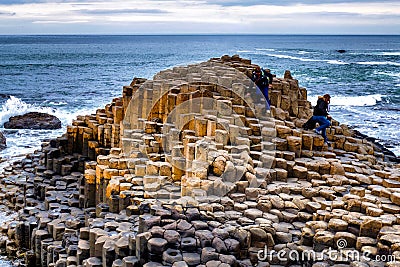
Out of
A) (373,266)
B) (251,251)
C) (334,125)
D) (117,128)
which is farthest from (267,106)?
(373,266)

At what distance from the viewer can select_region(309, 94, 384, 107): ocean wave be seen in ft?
131

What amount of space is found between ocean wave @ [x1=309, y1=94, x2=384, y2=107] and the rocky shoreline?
876 inches

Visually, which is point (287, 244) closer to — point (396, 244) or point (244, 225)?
point (244, 225)

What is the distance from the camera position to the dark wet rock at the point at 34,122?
96.2ft

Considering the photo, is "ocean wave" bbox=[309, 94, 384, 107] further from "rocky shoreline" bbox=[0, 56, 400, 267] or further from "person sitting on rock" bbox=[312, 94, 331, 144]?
"person sitting on rock" bbox=[312, 94, 331, 144]

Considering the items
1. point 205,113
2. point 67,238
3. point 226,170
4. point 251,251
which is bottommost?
point 67,238

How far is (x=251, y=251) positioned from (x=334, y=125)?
8386 millimetres

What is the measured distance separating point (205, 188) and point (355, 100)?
32.7 meters

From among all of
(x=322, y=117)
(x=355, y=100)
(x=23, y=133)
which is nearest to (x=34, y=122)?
(x=23, y=133)

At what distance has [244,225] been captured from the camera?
10773 mm

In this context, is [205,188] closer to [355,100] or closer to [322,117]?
[322,117]

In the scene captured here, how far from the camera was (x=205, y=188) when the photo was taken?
1179 cm

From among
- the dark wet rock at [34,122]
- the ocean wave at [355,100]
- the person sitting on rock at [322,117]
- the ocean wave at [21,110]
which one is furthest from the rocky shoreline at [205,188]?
the ocean wave at [355,100]

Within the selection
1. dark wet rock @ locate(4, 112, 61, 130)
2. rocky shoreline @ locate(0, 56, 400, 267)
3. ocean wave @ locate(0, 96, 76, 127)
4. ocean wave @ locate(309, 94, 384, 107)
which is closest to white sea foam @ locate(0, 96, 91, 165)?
ocean wave @ locate(0, 96, 76, 127)
